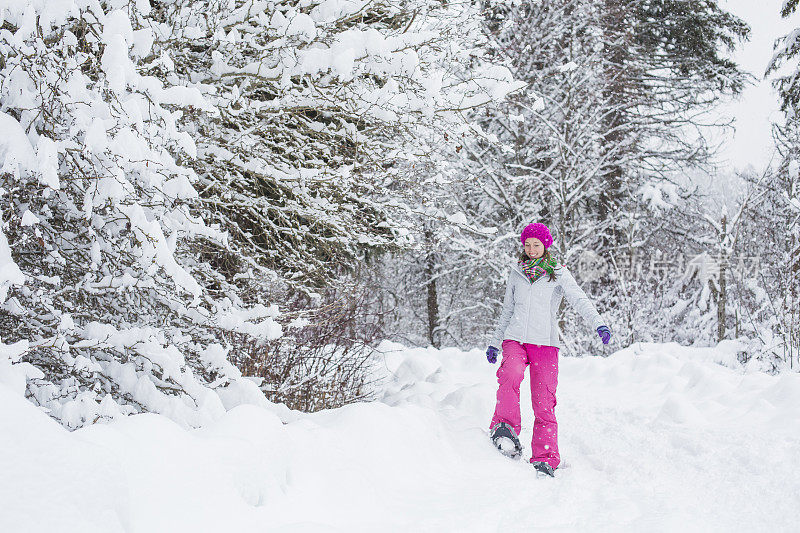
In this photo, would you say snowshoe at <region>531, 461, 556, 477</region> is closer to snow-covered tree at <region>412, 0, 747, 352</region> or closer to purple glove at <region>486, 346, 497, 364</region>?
purple glove at <region>486, 346, 497, 364</region>

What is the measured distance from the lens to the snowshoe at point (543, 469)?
12.7 ft

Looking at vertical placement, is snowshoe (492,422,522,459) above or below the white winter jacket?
below

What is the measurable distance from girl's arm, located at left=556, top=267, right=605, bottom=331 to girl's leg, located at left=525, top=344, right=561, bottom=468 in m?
0.34

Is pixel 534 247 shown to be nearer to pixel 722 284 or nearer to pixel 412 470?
pixel 412 470

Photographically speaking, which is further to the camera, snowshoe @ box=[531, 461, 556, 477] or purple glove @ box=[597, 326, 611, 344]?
purple glove @ box=[597, 326, 611, 344]

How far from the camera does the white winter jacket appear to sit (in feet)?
14.2

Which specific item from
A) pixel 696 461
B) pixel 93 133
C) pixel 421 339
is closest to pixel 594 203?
pixel 421 339

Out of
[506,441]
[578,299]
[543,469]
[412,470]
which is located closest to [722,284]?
[578,299]

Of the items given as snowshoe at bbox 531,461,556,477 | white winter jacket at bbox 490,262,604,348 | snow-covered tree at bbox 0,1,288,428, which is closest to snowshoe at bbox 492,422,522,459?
snowshoe at bbox 531,461,556,477

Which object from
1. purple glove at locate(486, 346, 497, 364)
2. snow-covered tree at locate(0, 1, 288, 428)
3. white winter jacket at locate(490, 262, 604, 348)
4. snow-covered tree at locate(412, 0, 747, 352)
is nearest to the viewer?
snow-covered tree at locate(0, 1, 288, 428)

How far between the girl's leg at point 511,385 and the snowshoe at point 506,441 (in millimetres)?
48

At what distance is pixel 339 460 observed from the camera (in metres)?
3.06

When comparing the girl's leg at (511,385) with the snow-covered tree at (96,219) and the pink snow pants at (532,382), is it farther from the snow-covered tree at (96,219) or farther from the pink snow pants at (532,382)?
the snow-covered tree at (96,219)

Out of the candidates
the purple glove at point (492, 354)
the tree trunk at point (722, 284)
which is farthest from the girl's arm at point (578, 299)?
the tree trunk at point (722, 284)
